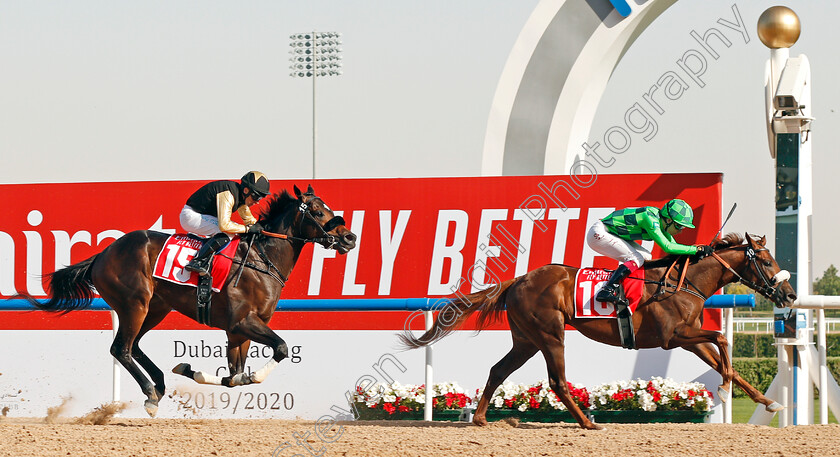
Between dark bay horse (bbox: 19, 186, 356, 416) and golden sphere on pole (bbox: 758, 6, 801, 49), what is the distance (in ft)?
10.1

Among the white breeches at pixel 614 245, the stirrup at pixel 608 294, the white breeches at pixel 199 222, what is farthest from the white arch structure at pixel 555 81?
the white breeches at pixel 199 222

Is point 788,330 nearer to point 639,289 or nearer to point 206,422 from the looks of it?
point 639,289

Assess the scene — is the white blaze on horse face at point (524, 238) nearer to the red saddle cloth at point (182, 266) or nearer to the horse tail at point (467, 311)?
the horse tail at point (467, 311)

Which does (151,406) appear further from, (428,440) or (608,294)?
(608,294)

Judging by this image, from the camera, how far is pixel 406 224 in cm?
747

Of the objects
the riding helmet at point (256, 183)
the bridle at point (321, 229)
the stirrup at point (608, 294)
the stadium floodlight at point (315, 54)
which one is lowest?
the stirrup at point (608, 294)

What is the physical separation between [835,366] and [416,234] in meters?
8.01

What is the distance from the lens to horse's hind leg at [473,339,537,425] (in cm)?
602

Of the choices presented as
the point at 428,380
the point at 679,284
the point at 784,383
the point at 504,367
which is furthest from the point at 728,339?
the point at 428,380

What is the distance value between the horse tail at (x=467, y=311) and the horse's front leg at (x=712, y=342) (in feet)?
3.39

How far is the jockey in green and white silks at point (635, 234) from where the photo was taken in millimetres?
5816

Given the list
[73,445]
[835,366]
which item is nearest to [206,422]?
[73,445]

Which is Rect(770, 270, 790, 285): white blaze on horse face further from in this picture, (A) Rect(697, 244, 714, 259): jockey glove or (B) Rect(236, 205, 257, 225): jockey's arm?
(B) Rect(236, 205, 257, 225): jockey's arm

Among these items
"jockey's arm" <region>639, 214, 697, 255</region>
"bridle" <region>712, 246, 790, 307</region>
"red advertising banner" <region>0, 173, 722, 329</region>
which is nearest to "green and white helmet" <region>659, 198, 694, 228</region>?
"jockey's arm" <region>639, 214, 697, 255</region>
